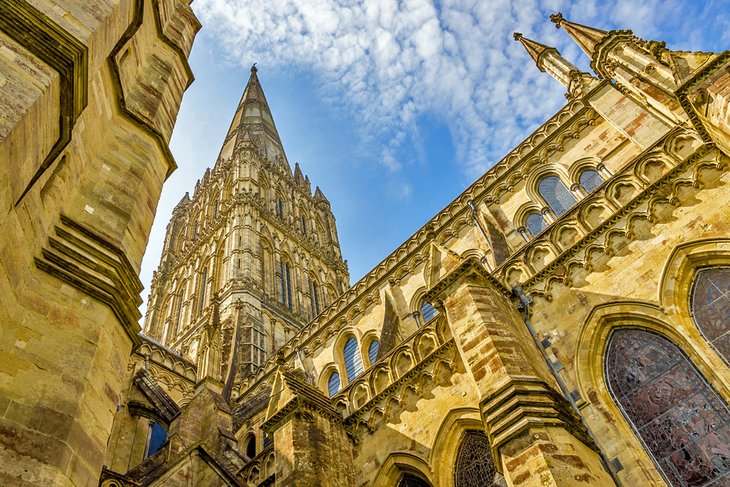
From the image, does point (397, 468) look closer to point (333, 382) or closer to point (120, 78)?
point (120, 78)

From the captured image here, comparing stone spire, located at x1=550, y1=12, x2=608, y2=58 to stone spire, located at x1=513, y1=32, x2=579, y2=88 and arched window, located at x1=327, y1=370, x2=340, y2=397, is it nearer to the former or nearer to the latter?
stone spire, located at x1=513, y1=32, x2=579, y2=88

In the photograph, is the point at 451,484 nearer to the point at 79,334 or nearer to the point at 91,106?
the point at 79,334

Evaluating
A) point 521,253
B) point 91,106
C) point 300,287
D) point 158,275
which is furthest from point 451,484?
point 158,275

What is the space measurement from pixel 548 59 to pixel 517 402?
16.3 meters

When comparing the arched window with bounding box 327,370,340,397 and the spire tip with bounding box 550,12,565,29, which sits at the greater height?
the spire tip with bounding box 550,12,565,29

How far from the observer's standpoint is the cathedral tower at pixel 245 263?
27062mm

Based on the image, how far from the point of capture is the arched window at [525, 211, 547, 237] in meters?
14.8

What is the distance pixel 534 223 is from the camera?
49.6ft

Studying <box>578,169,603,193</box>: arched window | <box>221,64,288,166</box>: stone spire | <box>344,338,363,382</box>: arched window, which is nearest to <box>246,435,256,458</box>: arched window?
<box>344,338,363,382</box>: arched window

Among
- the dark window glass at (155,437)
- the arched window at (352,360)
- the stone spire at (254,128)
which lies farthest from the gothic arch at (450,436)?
the stone spire at (254,128)

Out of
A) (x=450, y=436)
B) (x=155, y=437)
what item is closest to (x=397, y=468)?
(x=450, y=436)

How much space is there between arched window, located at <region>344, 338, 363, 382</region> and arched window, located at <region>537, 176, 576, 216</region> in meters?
7.43

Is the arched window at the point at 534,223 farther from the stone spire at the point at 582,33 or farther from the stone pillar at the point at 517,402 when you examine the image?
the stone pillar at the point at 517,402

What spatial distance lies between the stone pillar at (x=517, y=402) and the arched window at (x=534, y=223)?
256 inches
